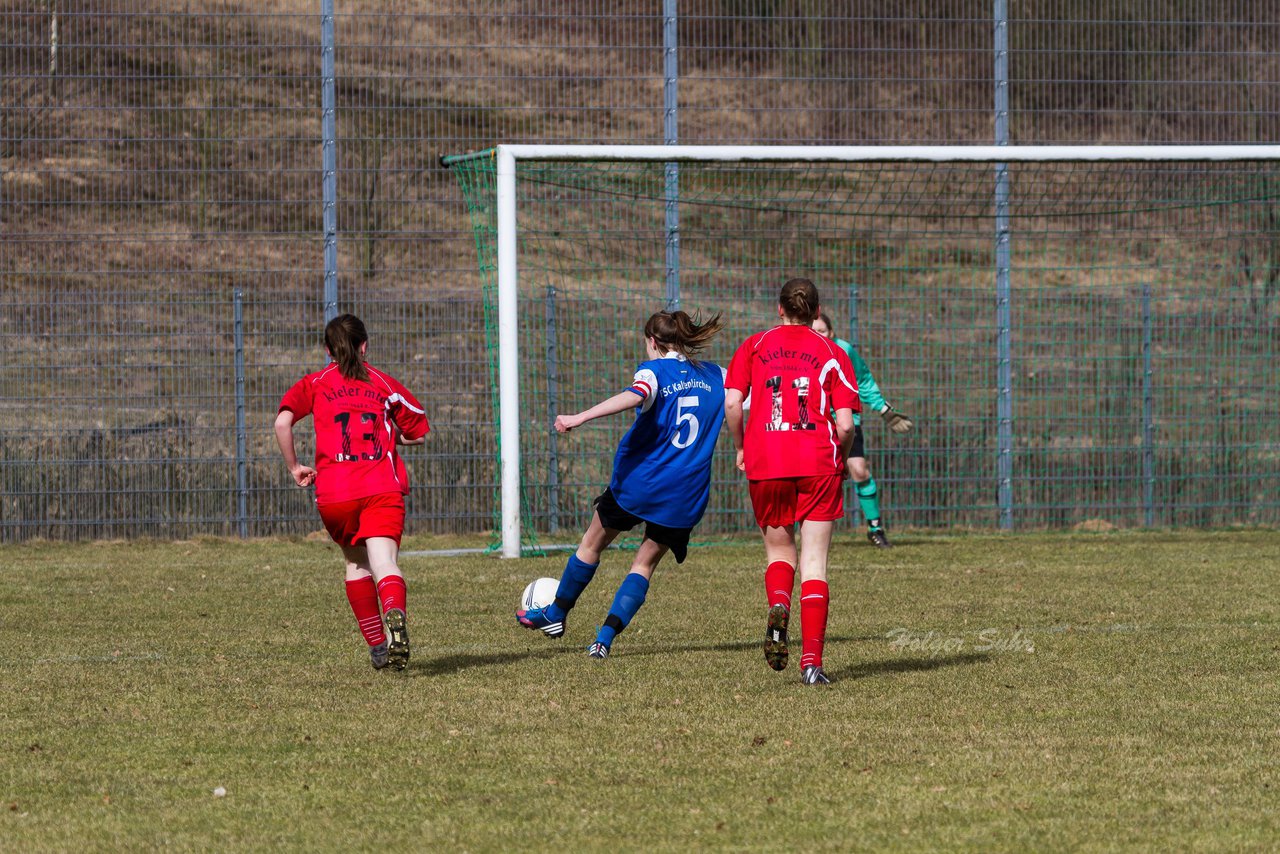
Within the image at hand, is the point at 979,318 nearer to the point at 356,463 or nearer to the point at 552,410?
the point at 552,410

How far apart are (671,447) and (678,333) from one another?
1.71 feet

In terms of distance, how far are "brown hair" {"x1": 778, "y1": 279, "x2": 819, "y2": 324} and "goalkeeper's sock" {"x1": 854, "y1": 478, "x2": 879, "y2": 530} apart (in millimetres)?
6290

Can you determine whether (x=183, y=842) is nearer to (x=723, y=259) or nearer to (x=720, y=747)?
(x=720, y=747)

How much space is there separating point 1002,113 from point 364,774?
466 inches

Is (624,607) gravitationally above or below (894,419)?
below

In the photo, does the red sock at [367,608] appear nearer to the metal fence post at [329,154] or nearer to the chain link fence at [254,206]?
the chain link fence at [254,206]

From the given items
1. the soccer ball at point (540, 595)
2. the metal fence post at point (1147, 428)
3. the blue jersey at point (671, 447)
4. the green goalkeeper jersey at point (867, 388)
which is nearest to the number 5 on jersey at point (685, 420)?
Answer: the blue jersey at point (671, 447)

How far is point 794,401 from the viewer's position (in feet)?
23.4

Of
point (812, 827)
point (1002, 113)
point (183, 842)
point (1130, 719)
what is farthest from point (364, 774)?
point (1002, 113)

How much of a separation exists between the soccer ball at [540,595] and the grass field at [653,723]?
0.19 meters

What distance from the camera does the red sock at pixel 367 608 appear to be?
744 centimetres

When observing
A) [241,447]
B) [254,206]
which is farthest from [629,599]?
[254,206]

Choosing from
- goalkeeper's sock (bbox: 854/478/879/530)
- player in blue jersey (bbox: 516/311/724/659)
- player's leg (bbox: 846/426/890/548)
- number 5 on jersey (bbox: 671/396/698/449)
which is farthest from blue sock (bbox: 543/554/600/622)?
goalkeeper's sock (bbox: 854/478/879/530)

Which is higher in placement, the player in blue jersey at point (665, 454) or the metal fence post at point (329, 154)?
the metal fence post at point (329, 154)
